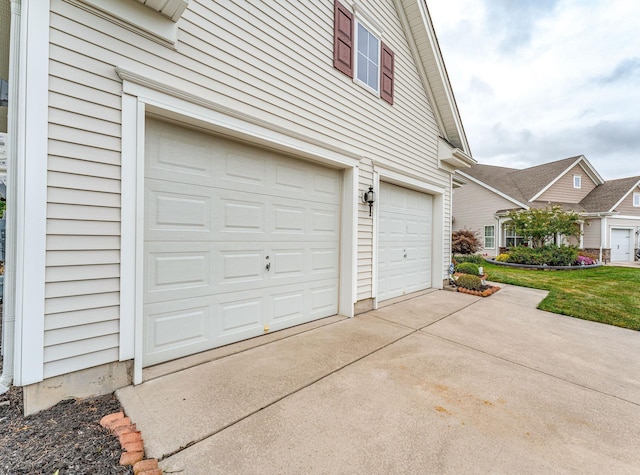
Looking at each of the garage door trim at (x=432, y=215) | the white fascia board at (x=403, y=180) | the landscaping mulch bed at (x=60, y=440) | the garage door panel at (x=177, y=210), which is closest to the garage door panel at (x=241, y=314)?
the garage door panel at (x=177, y=210)

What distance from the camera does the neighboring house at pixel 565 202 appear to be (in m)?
14.4

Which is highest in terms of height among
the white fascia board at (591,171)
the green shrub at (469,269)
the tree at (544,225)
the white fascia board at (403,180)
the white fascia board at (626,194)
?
the white fascia board at (591,171)

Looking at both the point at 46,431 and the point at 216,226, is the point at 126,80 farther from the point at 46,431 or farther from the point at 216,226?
the point at 46,431

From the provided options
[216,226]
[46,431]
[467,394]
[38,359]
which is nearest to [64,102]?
[216,226]

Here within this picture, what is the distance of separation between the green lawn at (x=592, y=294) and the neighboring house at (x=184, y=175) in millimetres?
3692

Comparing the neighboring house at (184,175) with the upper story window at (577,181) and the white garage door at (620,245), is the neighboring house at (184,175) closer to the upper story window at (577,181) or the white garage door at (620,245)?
the upper story window at (577,181)

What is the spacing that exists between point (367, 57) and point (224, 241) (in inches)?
160

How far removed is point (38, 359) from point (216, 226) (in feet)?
5.62

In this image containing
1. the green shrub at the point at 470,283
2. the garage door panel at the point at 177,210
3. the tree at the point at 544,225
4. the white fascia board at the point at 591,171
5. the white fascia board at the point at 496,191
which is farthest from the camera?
the white fascia board at the point at 591,171

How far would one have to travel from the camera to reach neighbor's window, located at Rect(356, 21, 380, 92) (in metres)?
4.49

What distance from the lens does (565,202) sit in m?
15.8

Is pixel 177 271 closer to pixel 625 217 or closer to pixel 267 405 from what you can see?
pixel 267 405

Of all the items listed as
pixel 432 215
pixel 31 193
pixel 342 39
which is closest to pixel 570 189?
pixel 432 215

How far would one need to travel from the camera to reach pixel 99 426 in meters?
1.78
